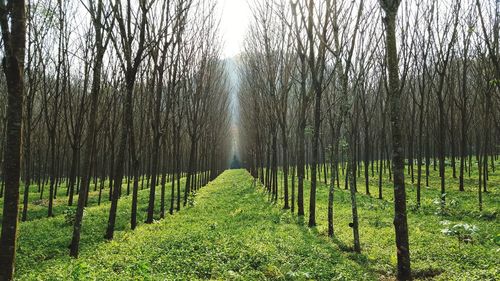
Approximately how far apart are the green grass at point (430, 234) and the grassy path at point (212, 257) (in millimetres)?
869

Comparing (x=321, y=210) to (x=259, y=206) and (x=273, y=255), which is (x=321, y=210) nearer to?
(x=259, y=206)

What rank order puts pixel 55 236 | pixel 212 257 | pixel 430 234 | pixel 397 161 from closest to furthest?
pixel 397 161 → pixel 212 257 → pixel 430 234 → pixel 55 236

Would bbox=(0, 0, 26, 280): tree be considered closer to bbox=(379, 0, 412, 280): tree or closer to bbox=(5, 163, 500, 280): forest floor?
bbox=(5, 163, 500, 280): forest floor

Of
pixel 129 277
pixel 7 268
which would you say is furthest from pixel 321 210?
pixel 7 268

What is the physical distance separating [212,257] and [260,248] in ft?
4.55

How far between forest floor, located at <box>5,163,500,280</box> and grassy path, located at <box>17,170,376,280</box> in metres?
0.02

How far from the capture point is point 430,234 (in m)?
10.9

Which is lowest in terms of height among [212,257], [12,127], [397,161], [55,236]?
[55,236]

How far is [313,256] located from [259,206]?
937cm

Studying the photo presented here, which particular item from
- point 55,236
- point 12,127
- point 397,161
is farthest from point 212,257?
point 55,236

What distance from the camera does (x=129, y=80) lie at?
11047mm

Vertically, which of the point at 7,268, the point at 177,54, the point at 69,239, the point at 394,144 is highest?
the point at 177,54

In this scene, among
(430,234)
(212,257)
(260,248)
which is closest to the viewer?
(212,257)

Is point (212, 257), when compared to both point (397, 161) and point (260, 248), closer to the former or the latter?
point (260, 248)
